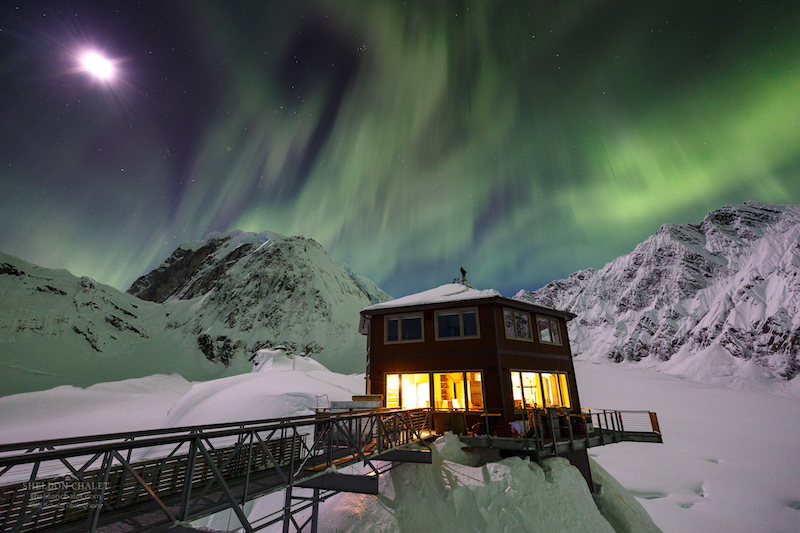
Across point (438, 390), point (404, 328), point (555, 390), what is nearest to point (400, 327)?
point (404, 328)

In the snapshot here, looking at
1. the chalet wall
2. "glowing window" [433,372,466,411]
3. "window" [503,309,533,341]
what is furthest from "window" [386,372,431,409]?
"window" [503,309,533,341]

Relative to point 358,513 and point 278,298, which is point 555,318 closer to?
point 358,513

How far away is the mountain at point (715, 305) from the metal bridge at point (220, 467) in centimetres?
13860

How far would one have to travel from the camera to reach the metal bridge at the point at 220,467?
18.6 feet

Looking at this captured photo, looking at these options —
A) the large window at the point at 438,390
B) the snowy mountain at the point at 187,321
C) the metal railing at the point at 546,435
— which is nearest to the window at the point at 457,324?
the large window at the point at 438,390

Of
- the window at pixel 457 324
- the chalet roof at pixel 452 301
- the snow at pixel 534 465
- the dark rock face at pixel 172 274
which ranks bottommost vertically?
the snow at pixel 534 465

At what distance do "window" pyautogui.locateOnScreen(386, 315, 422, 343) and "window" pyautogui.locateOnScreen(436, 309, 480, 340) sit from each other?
1.17 metres

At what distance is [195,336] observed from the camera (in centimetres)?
11112

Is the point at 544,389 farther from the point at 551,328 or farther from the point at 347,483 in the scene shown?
the point at 347,483

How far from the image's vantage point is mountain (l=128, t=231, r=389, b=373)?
107 m

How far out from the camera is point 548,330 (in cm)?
2300

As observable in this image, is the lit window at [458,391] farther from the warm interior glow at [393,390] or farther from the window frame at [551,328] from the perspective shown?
the window frame at [551,328]

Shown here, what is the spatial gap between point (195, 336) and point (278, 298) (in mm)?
25737

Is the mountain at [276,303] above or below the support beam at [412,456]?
above
